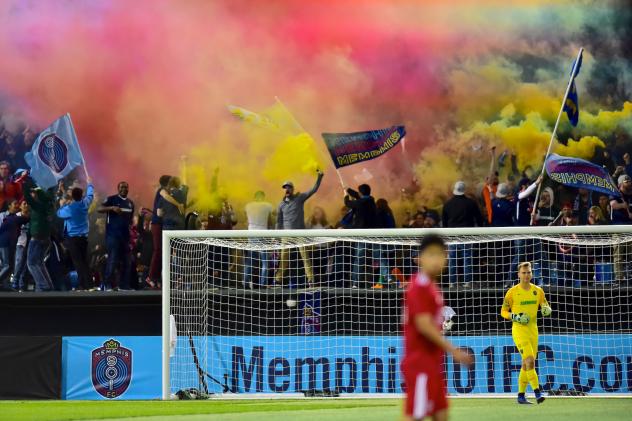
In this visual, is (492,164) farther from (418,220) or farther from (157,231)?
(157,231)

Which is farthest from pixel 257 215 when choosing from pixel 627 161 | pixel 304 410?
pixel 627 161

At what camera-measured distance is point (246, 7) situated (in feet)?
84.9

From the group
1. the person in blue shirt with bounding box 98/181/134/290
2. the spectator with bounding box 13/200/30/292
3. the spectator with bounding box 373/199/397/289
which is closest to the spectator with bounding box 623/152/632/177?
the spectator with bounding box 373/199/397/289

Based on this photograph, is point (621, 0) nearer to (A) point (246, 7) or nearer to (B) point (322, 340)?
(A) point (246, 7)

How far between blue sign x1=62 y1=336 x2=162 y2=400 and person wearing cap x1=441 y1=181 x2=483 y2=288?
524cm

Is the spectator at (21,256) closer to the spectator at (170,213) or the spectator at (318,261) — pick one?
the spectator at (170,213)

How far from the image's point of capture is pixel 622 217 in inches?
838

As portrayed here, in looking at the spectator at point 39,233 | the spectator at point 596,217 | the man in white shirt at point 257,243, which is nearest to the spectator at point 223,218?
the man in white shirt at point 257,243

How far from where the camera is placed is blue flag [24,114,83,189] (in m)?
24.5

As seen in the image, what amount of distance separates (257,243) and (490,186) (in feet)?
17.2

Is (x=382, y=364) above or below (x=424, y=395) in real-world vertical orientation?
above

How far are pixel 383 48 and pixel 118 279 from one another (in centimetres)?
781

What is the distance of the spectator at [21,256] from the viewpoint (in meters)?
21.9

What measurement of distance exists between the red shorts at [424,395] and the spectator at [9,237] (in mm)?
14375
